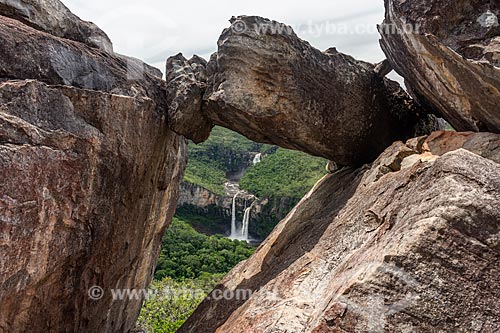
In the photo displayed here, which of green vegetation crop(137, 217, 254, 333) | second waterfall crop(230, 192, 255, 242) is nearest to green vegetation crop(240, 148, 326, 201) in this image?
second waterfall crop(230, 192, 255, 242)

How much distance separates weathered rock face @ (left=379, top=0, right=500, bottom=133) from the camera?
22.8ft

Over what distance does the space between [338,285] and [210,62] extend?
621 cm

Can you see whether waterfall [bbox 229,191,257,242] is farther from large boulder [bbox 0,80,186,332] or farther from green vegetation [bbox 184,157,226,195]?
large boulder [bbox 0,80,186,332]

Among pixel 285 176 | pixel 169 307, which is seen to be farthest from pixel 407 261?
pixel 285 176

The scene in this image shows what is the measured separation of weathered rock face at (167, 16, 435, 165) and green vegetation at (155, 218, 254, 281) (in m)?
25.8

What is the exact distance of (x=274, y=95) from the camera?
30.7 ft

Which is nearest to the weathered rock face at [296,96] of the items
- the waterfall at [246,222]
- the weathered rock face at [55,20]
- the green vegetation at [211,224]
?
the weathered rock face at [55,20]

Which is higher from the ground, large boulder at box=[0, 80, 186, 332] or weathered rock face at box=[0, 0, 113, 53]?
weathered rock face at box=[0, 0, 113, 53]

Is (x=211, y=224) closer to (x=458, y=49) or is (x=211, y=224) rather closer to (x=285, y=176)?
(x=285, y=176)

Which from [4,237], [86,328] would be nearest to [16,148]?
[4,237]

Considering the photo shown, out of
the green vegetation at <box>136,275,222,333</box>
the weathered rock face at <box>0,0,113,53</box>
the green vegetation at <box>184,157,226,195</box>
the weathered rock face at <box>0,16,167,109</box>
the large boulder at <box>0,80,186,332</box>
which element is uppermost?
the weathered rock face at <box>0,0,113,53</box>

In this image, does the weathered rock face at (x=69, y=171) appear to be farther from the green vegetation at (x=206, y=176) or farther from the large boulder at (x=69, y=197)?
the green vegetation at (x=206, y=176)

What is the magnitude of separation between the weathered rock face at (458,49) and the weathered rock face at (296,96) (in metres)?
2.09

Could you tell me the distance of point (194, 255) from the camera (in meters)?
40.4
